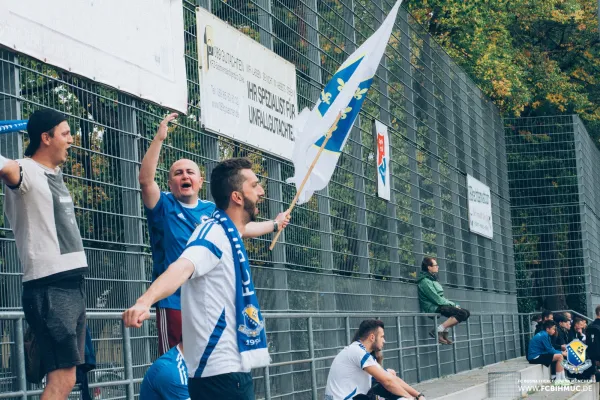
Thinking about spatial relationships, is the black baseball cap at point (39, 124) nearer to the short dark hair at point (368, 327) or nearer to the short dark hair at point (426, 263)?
the short dark hair at point (368, 327)

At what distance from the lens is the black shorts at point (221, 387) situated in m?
4.83

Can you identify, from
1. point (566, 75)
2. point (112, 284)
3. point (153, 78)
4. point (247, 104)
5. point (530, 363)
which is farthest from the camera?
point (566, 75)

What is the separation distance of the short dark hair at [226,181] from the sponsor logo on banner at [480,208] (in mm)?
16695

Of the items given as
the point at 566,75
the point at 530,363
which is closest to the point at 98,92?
the point at 530,363

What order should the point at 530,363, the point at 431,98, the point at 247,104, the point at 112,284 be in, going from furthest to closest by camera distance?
the point at 530,363
the point at 431,98
the point at 247,104
the point at 112,284

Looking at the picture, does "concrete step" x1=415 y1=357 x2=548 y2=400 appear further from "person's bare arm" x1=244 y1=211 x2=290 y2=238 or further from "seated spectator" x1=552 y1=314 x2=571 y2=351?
"person's bare arm" x1=244 y1=211 x2=290 y2=238

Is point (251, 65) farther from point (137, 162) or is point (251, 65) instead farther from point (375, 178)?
point (375, 178)

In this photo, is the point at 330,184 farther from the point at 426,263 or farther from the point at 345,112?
the point at 426,263

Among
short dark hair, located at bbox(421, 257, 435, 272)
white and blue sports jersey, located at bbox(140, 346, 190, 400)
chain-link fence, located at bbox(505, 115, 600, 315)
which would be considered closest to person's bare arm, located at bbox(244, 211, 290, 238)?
white and blue sports jersey, located at bbox(140, 346, 190, 400)

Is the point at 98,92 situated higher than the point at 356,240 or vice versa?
the point at 98,92

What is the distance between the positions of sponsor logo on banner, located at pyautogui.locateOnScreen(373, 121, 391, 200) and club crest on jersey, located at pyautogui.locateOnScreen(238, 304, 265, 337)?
9981 mm

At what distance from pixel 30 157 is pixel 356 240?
838 cm

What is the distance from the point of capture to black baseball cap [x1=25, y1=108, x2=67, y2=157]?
5.75 m

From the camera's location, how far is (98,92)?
7.86 meters
